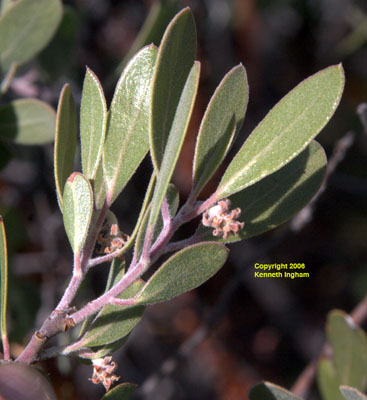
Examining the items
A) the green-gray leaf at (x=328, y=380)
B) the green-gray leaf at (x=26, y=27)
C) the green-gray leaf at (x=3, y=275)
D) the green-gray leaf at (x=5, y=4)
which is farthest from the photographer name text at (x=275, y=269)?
the green-gray leaf at (x=5, y=4)

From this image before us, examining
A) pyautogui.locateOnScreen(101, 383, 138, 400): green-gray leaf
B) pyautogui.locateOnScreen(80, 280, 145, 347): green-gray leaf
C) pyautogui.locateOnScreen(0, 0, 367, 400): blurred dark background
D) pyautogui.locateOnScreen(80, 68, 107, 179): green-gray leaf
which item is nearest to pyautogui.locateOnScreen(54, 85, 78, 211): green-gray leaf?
pyautogui.locateOnScreen(80, 68, 107, 179): green-gray leaf

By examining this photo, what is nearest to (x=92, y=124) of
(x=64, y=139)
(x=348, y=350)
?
(x=64, y=139)

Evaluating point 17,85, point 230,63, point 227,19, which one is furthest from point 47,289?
point 227,19

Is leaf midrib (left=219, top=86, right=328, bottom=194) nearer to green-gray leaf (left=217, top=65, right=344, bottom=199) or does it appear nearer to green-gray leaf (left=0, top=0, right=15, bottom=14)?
green-gray leaf (left=217, top=65, right=344, bottom=199)

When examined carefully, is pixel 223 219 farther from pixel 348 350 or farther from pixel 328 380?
pixel 328 380

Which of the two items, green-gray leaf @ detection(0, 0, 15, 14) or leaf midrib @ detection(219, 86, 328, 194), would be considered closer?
leaf midrib @ detection(219, 86, 328, 194)

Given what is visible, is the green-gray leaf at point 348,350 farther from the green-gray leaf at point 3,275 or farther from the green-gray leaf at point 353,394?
the green-gray leaf at point 3,275

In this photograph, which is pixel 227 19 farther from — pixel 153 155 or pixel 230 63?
pixel 153 155
